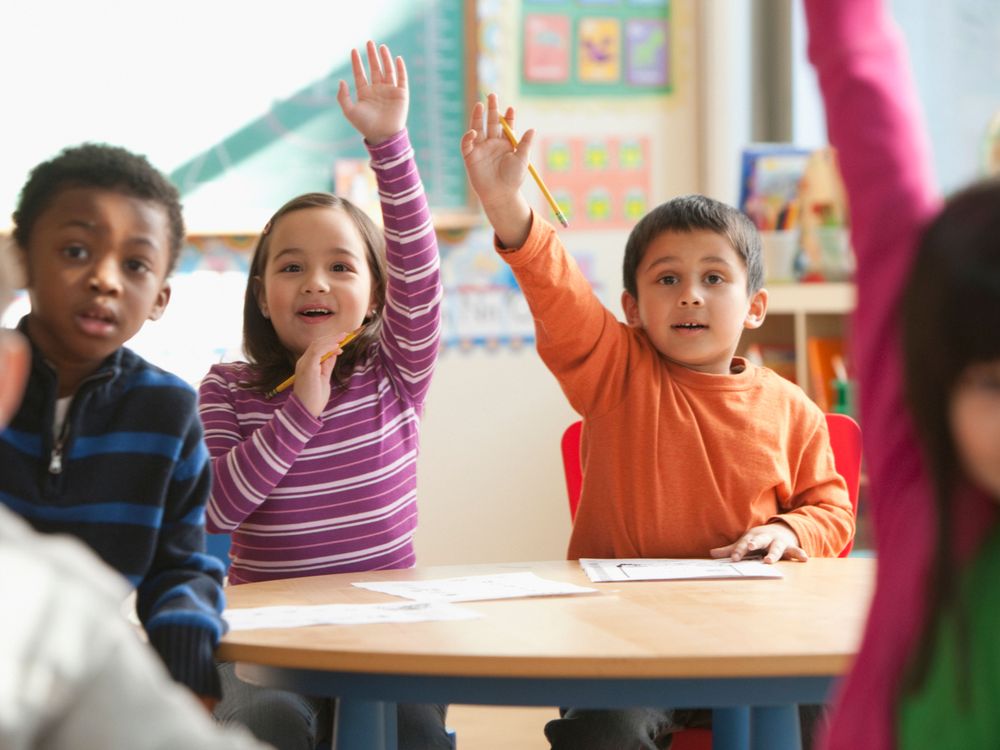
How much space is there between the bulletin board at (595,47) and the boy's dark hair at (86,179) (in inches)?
96.3

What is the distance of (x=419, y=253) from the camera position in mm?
1791

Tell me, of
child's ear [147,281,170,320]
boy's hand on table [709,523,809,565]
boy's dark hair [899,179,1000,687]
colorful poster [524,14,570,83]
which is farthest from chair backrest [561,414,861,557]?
colorful poster [524,14,570,83]

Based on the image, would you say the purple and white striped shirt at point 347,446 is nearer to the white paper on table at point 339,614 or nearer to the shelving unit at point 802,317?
the white paper on table at point 339,614

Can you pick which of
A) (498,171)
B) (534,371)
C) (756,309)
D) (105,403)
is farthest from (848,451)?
(534,371)

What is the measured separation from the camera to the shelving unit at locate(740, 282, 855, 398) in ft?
10.0

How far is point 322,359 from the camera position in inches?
67.8

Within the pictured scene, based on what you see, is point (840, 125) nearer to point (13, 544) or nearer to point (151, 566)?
point (13, 544)

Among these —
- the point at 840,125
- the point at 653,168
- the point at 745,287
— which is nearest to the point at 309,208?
the point at 745,287

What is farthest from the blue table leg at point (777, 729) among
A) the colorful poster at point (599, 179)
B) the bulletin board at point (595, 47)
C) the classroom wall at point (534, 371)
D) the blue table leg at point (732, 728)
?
the bulletin board at point (595, 47)

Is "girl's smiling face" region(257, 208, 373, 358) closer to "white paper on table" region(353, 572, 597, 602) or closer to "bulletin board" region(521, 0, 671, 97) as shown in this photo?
"white paper on table" region(353, 572, 597, 602)

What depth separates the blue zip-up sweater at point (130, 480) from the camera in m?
A: 1.14

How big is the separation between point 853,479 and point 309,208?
3.06 feet

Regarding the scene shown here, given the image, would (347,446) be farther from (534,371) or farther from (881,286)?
(534,371)

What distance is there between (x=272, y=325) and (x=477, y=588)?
29.9 inches
